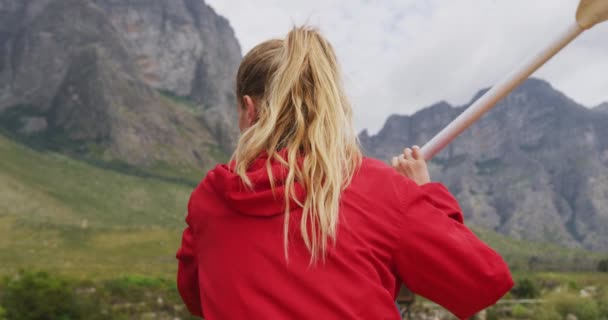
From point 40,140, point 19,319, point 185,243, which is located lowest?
point 40,140

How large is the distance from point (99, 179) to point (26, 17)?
242 feet

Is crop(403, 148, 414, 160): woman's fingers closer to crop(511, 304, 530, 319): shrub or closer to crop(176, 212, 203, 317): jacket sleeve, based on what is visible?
crop(176, 212, 203, 317): jacket sleeve

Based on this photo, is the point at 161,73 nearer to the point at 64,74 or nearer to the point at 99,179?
the point at 64,74

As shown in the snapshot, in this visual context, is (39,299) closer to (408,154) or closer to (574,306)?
(408,154)

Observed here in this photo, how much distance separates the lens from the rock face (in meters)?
140

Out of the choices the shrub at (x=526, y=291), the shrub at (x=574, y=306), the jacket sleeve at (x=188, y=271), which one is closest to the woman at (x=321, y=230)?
the jacket sleeve at (x=188, y=271)

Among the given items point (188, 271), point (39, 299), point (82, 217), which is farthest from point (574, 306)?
point (82, 217)

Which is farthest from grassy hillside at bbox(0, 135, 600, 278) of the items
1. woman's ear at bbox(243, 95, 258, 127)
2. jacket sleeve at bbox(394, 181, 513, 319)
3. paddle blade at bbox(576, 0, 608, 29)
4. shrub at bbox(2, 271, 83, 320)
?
paddle blade at bbox(576, 0, 608, 29)

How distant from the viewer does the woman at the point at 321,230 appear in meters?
1.88

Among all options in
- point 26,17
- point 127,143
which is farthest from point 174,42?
point 127,143

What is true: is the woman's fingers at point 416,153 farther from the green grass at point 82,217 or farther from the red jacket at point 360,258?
the green grass at point 82,217

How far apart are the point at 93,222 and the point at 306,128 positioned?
299 ft

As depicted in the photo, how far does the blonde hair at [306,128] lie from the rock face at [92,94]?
13725cm

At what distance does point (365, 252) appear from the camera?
1914mm
